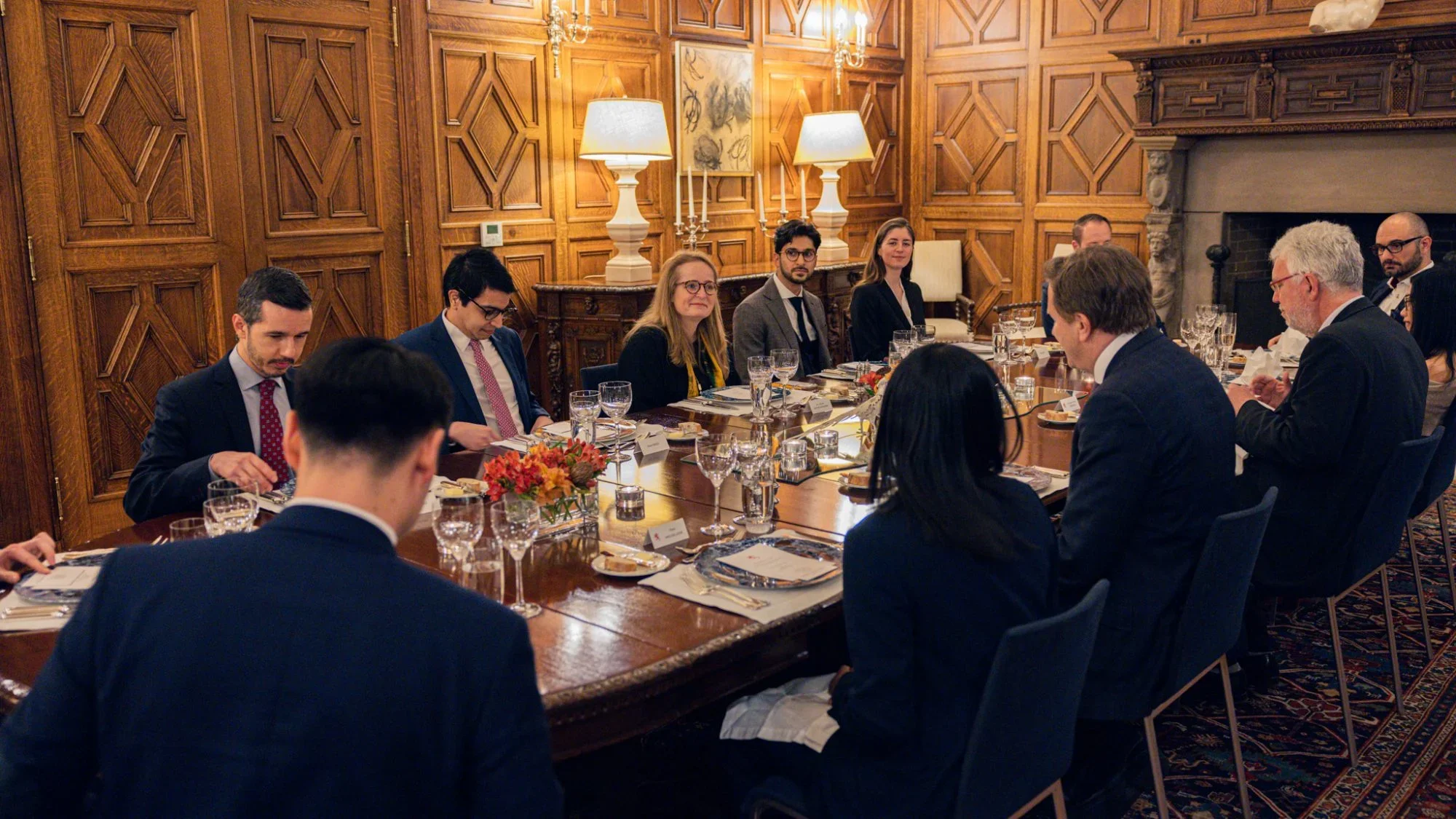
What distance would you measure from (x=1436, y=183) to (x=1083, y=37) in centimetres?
242

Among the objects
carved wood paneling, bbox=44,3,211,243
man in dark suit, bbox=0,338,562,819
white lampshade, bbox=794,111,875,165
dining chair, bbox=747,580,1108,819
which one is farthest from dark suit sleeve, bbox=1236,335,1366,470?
white lampshade, bbox=794,111,875,165

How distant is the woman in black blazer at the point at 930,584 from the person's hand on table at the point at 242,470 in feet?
5.01

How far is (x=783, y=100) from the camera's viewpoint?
312 inches

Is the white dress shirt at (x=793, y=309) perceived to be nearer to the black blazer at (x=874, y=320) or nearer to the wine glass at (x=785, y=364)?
the black blazer at (x=874, y=320)

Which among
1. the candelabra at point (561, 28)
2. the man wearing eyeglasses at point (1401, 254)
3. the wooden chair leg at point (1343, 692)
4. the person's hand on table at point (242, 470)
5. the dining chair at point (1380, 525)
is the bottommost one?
the wooden chair leg at point (1343, 692)

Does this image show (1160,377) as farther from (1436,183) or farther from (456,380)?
(1436,183)

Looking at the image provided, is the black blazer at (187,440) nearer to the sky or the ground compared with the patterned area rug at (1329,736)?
nearer to the sky

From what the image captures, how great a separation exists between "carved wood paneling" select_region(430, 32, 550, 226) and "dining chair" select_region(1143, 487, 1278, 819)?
4.56 metres

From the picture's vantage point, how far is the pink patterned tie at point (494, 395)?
13.0 feet

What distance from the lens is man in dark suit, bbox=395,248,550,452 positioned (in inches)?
149

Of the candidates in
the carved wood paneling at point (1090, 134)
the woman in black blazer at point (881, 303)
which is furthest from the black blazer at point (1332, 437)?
the carved wood paneling at point (1090, 134)

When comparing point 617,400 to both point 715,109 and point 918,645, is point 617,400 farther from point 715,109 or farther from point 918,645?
point 715,109

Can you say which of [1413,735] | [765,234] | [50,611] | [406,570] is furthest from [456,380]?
[765,234]

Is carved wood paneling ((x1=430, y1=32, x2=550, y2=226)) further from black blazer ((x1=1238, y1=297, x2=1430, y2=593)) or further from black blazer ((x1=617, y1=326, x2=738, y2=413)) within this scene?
black blazer ((x1=1238, y1=297, x2=1430, y2=593))
